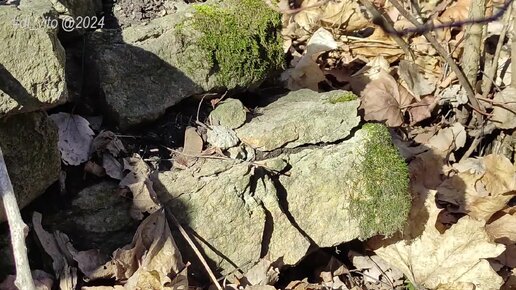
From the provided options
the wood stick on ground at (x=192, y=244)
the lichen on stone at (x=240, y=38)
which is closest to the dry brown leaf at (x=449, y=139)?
the lichen on stone at (x=240, y=38)

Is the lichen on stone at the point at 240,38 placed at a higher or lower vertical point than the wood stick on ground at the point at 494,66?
higher

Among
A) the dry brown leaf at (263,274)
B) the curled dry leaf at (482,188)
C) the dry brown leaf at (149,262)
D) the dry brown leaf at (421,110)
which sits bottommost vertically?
the curled dry leaf at (482,188)

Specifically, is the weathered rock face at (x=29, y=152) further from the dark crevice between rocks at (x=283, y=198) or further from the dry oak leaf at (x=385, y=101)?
the dry oak leaf at (x=385, y=101)

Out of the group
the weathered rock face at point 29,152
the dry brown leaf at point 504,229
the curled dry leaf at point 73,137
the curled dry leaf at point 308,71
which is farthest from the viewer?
the curled dry leaf at point 308,71

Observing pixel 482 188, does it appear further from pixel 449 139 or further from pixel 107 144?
pixel 107 144

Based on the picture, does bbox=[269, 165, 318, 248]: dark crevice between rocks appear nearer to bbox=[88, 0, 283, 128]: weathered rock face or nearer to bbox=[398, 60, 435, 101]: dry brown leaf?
bbox=[88, 0, 283, 128]: weathered rock face

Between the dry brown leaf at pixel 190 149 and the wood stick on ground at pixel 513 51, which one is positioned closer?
the dry brown leaf at pixel 190 149
